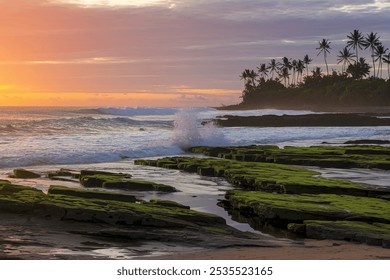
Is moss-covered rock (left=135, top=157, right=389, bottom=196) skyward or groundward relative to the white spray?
groundward

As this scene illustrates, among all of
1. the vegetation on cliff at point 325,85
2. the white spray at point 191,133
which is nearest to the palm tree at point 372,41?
the vegetation on cliff at point 325,85

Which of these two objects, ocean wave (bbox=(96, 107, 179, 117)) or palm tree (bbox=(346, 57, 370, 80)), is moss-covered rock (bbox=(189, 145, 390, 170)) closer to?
ocean wave (bbox=(96, 107, 179, 117))

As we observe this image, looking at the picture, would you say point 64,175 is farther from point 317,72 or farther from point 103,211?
point 317,72

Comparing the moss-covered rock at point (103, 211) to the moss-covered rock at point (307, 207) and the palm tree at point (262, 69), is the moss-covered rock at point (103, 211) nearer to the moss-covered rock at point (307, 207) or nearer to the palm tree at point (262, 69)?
the moss-covered rock at point (307, 207)

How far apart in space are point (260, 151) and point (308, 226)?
63.2ft

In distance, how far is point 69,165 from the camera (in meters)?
29.1

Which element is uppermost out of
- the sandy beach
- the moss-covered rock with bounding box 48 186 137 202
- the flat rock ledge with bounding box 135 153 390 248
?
the moss-covered rock with bounding box 48 186 137 202

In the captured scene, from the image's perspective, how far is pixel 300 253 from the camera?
1138 cm

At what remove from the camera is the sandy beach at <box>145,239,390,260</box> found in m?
10.9

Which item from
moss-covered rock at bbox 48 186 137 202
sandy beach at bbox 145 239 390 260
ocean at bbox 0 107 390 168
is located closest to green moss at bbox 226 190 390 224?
sandy beach at bbox 145 239 390 260

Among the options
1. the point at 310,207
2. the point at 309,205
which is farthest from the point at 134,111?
the point at 310,207

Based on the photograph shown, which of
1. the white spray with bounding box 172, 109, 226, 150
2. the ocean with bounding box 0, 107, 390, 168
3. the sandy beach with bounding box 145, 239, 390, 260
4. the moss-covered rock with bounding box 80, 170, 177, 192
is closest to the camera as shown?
the sandy beach with bounding box 145, 239, 390, 260

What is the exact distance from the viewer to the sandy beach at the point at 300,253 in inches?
430
